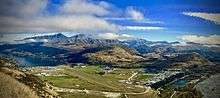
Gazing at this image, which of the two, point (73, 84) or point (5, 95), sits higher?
point (5, 95)

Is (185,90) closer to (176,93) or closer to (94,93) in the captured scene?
(176,93)

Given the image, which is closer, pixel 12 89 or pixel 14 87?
pixel 12 89

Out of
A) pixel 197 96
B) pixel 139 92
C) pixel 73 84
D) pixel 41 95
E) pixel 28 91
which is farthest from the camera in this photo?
pixel 73 84

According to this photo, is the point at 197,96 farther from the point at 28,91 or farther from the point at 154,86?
the point at 28,91

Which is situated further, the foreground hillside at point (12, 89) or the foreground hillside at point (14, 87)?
the foreground hillside at point (14, 87)

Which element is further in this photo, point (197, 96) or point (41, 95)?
point (197, 96)

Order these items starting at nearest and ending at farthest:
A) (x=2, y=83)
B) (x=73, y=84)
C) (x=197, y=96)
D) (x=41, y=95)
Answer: (x=2, y=83), (x=41, y=95), (x=197, y=96), (x=73, y=84)

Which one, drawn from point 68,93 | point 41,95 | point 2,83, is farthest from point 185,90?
point 2,83

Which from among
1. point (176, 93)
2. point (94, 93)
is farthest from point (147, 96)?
point (94, 93)

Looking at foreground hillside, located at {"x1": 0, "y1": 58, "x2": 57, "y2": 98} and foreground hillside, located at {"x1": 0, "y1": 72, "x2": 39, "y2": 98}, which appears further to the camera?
foreground hillside, located at {"x1": 0, "y1": 58, "x2": 57, "y2": 98}
